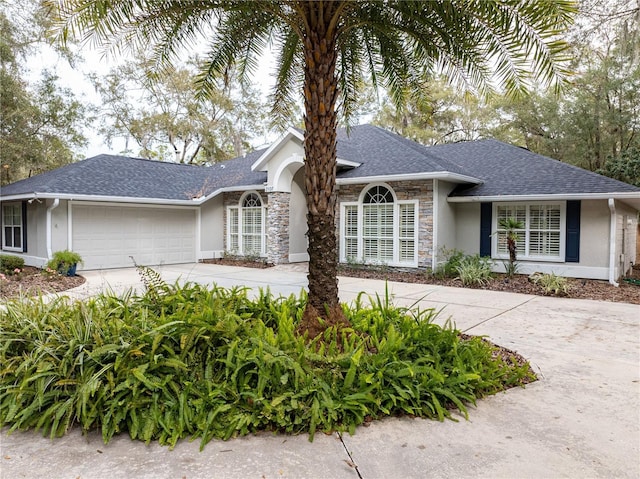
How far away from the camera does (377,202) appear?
43.4ft

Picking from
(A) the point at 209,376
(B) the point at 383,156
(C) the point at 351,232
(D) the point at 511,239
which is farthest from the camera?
(C) the point at 351,232

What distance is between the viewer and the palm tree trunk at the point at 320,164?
468 cm

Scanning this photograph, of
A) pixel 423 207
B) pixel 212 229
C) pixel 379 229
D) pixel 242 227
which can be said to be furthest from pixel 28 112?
pixel 423 207

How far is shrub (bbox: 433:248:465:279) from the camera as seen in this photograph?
1178cm

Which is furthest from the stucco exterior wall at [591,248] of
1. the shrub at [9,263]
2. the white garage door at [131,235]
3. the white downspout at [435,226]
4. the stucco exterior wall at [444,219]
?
the shrub at [9,263]

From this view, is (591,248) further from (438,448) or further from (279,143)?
(438,448)

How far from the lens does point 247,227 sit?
16.7m

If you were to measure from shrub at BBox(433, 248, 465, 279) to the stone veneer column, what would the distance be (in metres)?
5.85

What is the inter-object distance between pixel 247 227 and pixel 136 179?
4620 millimetres

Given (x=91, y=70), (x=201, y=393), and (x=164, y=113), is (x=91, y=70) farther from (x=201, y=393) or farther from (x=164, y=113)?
(x=201, y=393)

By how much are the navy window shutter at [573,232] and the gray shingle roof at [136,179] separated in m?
10.5

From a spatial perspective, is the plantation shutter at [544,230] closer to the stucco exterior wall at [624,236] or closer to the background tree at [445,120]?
the stucco exterior wall at [624,236]

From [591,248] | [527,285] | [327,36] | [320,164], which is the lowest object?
[527,285]

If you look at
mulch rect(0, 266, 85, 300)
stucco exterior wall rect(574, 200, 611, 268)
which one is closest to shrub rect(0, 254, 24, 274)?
mulch rect(0, 266, 85, 300)
